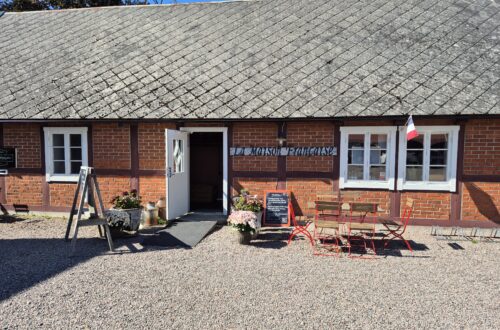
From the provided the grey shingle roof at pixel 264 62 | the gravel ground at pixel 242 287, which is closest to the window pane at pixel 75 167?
the grey shingle roof at pixel 264 62

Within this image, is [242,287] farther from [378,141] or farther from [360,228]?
[378,141]

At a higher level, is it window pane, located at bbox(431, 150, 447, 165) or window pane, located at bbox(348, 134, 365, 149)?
window pane, located at bbox(348, 134, 365, 149)

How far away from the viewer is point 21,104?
846 cm

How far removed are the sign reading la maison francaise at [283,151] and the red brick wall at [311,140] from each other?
3.7 inches

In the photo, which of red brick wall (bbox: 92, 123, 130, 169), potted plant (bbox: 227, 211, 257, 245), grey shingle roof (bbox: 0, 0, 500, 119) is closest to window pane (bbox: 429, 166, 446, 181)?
grey shingle roof (bbox: 0, 0, 500, 119)

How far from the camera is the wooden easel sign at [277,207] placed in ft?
26.0

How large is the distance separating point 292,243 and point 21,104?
7.36 meters

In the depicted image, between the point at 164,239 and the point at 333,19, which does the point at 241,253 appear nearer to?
the point at 164,239

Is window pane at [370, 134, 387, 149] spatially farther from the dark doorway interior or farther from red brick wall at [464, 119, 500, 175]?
the dark doorway interior

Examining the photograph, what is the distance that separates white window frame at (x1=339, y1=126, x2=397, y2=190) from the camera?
A: 7.55m

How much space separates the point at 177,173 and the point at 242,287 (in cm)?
423

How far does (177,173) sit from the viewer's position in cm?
822

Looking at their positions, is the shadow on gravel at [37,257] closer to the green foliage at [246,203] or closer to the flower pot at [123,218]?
the flower pot at [123,218]

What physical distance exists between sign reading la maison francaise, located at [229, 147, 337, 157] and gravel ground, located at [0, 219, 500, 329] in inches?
84.8
